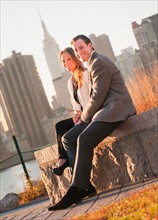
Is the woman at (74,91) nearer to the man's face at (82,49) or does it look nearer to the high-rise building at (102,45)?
the man's face at (82,49)

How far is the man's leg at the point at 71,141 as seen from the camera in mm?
3414

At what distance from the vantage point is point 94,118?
10.9 ft

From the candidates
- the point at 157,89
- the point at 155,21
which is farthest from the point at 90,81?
the point at 155,21

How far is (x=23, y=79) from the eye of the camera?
119375 millimetres

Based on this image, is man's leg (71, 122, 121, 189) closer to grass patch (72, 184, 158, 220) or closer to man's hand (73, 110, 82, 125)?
man's hand (73, 110, 82, 125)

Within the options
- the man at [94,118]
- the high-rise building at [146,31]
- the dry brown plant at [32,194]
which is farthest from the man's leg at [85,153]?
the high-rise building at [146,31]

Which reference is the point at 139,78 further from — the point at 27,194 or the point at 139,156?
the point at 139,156

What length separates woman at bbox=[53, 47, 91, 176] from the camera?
358 cm

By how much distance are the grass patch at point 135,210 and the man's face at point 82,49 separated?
135 centimetres

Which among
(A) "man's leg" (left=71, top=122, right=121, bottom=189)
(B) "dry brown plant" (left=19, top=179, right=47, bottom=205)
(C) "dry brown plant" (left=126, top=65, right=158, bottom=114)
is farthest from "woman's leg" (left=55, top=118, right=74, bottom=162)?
(B) "dry brown plant" (left=19, top=179, right=47, bottom=205)

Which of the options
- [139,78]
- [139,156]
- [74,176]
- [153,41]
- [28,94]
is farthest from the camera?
[28,94]

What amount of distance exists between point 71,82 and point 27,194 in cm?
271

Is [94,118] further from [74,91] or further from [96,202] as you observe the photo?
[96,202]

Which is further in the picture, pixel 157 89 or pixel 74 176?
pixel 157 89
